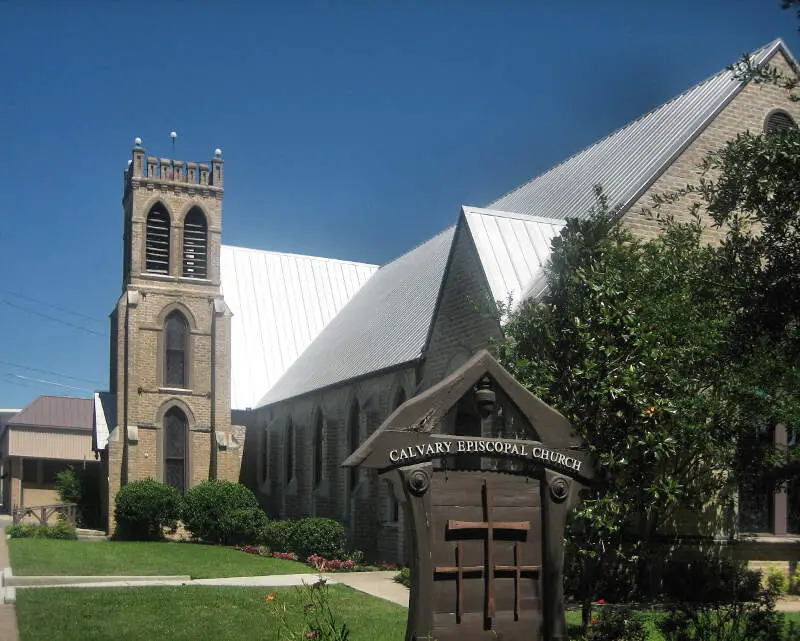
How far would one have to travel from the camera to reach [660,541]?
18375 millimetres

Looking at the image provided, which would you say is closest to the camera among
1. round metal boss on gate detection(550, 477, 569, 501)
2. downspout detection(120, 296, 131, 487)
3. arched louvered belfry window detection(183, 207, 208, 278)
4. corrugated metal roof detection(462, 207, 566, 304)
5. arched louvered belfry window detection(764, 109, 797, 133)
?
round metal boss on gate detection(550, 477, 569, 501)

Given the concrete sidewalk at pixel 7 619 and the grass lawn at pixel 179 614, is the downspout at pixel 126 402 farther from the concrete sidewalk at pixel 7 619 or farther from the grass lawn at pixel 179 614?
the grass lawn at pixel 179 614

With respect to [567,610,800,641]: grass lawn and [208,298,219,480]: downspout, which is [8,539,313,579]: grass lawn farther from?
[567,610,800,641]: grass lawn

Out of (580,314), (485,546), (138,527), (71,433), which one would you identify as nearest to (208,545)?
(138,527)

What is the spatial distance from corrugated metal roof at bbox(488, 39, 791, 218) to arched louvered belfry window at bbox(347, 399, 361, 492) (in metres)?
8.06

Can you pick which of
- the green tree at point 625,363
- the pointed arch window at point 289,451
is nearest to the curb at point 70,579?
the green tree at point 625,363

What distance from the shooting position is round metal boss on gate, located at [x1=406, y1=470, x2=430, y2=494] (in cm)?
917

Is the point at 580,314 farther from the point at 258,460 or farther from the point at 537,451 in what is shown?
the point at 258,460

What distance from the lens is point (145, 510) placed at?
113 ft

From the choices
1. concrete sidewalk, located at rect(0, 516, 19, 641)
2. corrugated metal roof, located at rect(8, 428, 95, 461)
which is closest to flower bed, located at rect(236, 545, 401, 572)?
concrete sidewalk, located at rect(0, 516, 19, 641)

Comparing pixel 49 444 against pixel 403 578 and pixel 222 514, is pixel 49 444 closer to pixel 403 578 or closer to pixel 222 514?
pixel 222 514

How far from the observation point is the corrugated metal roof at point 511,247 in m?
20.5

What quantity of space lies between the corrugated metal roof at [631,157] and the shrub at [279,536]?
11010mm

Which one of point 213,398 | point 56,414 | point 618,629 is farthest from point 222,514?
point 56,414
